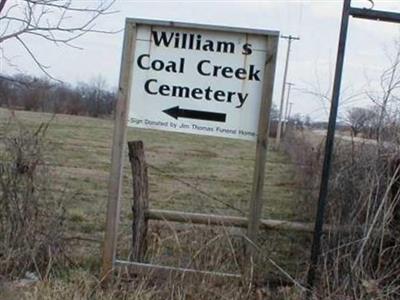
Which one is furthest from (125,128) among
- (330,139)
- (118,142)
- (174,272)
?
(330,139)

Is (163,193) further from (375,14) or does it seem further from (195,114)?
(375,14)

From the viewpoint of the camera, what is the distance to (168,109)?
206 inches

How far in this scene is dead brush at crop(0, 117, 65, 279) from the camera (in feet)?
17.9

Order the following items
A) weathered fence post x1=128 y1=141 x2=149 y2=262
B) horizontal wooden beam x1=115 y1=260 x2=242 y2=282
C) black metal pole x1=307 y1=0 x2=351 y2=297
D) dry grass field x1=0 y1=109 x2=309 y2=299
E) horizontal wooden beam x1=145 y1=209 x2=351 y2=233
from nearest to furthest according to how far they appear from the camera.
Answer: black metal pole x1=307 y1=0 x2=351 y2=297
horizontal wooden beam x1=115 y1=260 x2=242 y2=282
horizontal wooden beam x1=145 y1=209 x2=351 y2=233
weathered fence post x1=128 y1=141 x2=149 y2=262
dry grass field x1=0 y1=109 x2=309 y2=299

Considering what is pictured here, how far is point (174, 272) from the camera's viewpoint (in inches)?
202

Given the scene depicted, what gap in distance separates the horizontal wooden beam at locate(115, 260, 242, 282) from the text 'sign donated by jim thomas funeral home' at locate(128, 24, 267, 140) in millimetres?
1122

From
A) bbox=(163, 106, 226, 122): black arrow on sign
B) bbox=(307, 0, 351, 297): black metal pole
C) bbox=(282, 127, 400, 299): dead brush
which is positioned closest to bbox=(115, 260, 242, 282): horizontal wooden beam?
bbox=(307, 0, 351, 297): black metal pole

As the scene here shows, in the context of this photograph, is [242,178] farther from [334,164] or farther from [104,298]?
[104,298]

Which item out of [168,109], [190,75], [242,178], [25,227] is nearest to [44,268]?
[25,227]

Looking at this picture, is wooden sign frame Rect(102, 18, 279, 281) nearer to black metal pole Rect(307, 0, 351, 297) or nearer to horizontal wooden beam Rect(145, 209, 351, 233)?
horizontal wooden beam Rect(145, 209, 351, 233)

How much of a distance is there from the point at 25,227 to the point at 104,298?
108 cm

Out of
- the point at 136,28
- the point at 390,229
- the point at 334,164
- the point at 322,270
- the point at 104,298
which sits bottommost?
the point at 104,298

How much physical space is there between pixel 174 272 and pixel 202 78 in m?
1.59

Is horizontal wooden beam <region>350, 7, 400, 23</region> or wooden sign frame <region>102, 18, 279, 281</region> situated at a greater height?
horizontal wooden beam <region>350, 7, 400, 23</region>
